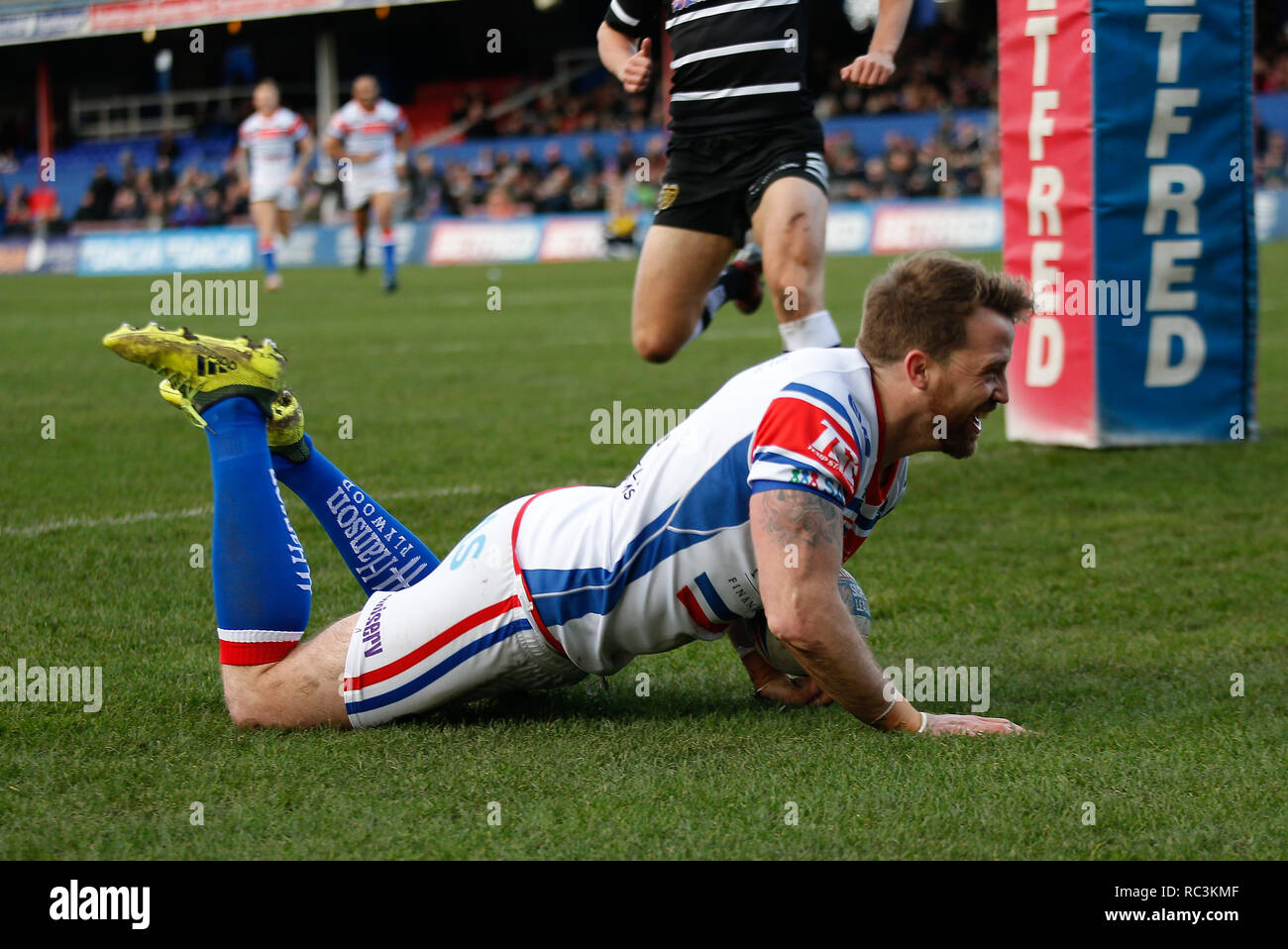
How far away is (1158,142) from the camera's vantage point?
700 cm

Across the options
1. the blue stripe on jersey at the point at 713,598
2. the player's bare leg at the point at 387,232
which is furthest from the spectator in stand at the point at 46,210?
the blue stripe on jersey at the point at 713,598

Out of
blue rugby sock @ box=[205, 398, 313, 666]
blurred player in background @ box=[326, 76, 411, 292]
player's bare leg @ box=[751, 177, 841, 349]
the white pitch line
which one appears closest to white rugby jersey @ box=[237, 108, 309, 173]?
blurred player in background @ box=[326, 76, 411, 292]

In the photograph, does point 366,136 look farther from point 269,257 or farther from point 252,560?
point 252,560

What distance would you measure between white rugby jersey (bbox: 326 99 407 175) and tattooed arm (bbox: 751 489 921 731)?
17886mm

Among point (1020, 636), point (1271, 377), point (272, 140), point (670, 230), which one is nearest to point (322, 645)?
point (1020, 636)

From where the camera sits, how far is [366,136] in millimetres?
20156

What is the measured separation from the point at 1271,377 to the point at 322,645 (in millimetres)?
8350

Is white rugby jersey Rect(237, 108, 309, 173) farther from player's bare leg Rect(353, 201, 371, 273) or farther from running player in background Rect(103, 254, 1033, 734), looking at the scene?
running player in background Rect(103, 254, 1033, 734)

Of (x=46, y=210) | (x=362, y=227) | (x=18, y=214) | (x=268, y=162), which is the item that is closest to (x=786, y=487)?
(x=268, y=162)

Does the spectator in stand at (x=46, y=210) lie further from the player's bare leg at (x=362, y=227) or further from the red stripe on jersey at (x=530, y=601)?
the red stripe on jersey at (x=530, y=601)

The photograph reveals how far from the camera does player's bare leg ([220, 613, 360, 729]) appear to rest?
3.36m

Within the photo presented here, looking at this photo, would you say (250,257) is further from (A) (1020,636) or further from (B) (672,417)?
(A) (1020,636)

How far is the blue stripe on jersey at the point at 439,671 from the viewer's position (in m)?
3.26

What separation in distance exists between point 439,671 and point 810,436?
0.99 m
